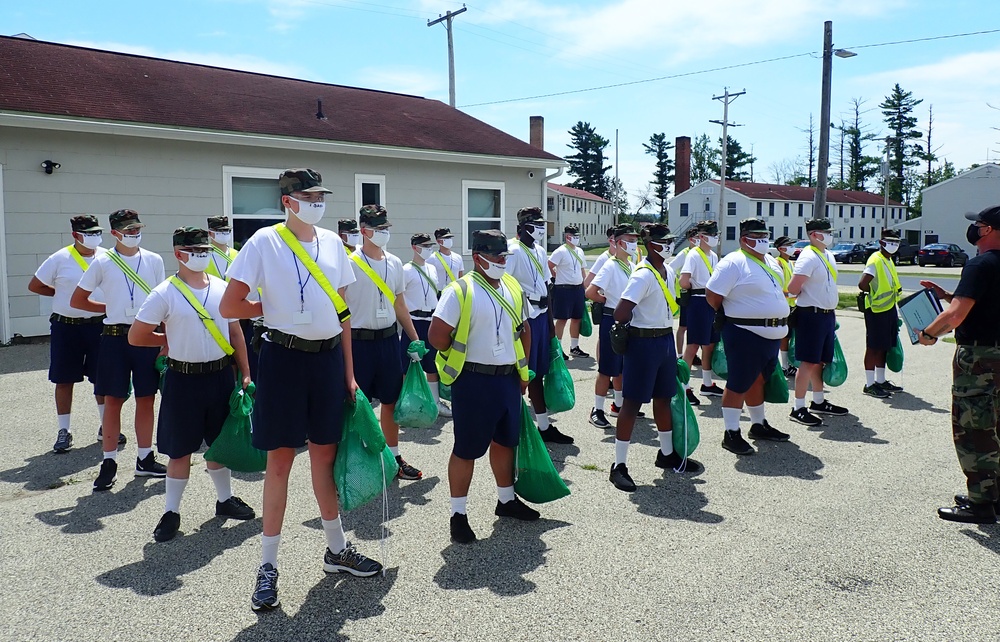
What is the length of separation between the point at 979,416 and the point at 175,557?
5.38m

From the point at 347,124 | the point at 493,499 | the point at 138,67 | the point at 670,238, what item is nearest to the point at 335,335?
the point at 493,499

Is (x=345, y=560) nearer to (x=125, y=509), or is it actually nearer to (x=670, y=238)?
(x=125, y=509)

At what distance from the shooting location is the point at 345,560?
13.5 ft

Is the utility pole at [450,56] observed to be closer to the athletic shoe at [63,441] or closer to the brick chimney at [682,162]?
Answer: the athletic shoe at [63,441]

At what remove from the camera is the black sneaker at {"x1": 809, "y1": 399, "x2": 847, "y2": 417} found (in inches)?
325

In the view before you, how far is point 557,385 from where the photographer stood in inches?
266

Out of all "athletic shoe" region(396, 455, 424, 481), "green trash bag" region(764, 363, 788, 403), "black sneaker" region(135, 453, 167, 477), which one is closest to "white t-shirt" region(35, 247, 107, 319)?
"black sneaker" region(135, 453, 167, 477)

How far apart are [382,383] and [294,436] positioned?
1.95 m

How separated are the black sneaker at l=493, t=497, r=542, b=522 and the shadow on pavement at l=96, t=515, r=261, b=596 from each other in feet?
5.47

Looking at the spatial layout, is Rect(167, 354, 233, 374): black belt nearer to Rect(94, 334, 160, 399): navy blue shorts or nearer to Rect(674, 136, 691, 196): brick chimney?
Rect(94, 334, 160, 399): navy blue shorts

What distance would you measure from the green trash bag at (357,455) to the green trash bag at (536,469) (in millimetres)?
1197

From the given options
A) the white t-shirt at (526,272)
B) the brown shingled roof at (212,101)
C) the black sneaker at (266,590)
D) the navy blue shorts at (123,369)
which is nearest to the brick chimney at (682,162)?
the brown shingled roof at (212,101)

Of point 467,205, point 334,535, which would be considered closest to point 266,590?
point 334,535

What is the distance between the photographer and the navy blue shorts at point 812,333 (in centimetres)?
781
